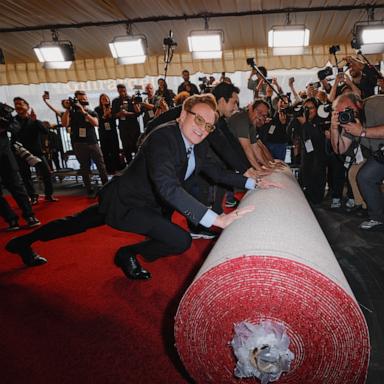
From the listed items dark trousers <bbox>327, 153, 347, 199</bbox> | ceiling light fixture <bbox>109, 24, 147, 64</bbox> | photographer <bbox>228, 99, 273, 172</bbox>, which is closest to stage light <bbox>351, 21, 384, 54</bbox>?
dark trousers <bbox>327, 153, 347, 199</bbox>

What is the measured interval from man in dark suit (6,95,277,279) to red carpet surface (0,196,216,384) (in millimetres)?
244

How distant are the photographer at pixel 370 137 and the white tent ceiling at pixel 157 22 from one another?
130 inches

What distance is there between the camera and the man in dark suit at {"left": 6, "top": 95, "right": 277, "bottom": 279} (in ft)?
5.65

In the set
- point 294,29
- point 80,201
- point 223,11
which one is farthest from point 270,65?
point 80,201

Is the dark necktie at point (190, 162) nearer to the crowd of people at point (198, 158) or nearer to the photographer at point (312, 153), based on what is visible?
the crowd of people at point (198, 158)

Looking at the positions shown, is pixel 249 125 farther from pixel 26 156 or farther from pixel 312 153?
pixel 26 156

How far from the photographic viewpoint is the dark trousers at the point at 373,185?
10.8 ft

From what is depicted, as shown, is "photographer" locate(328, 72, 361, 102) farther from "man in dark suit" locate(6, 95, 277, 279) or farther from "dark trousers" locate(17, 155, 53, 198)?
"dark trousers" locate(17, 155, 53, 198)


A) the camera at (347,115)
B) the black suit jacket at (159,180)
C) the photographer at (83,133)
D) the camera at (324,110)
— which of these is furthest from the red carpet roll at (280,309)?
the photographer at (83,133)

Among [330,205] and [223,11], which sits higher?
[223,11]

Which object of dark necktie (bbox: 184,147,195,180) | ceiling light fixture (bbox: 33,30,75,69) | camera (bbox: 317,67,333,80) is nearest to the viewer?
dark necktie (bbox: 184,147,195,180)

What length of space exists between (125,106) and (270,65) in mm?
3548

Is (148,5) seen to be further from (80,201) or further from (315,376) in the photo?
(315,376)

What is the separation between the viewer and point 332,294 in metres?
1.03
